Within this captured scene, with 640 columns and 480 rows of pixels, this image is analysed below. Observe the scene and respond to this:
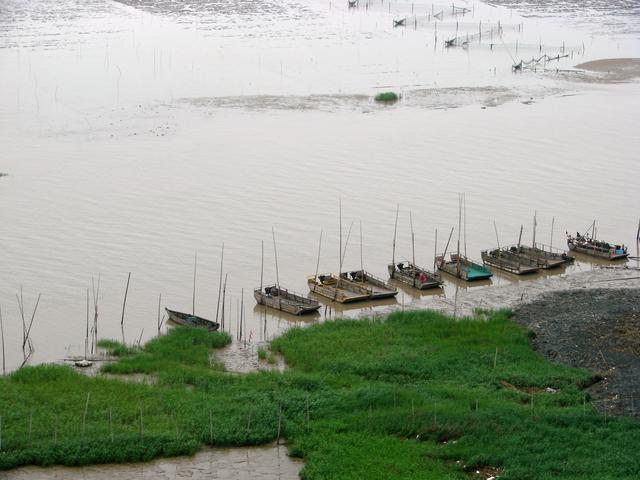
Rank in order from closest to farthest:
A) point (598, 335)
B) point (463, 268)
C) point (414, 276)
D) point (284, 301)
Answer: point (598, 335)
point (284, 301)
point (414, 276)
point (463, 268)

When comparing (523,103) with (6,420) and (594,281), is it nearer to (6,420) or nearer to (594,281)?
(594,281)

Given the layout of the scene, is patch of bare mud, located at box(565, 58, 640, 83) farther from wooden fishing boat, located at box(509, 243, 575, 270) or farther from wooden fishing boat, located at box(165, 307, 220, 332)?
wooden fishing boat, located at box(165, 307, 220, 332)

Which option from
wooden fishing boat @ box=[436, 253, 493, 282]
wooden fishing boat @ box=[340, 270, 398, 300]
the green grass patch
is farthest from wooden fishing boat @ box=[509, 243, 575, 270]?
the green grass patch

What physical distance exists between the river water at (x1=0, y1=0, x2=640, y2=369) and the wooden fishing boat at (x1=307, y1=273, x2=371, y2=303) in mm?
343

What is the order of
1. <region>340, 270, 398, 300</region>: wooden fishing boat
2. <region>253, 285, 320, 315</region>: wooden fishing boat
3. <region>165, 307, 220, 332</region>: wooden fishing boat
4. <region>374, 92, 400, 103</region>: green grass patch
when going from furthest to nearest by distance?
<region>374, 92, 400, 103</region>: green grass patch → <region>340, 270, 398, 300</region>: wooden fishing boat → <region>253, 285, 320, 315</region>: wooden fishing boat → <region>165, 307, 220, 332</region>: wooden fishing boat

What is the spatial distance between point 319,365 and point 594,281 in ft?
34.2

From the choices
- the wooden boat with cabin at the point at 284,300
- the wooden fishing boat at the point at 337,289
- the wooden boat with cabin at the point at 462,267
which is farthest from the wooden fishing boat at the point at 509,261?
the wooden boat with cabin at the point at 284,300

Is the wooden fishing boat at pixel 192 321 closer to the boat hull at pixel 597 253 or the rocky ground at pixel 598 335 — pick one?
the rocky ground at pixel 598 335

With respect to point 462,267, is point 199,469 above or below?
below

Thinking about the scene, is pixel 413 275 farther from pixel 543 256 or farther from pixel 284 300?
pixel 543 256

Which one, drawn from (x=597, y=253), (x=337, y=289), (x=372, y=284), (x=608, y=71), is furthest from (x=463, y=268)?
Result: (x=608, y=71)

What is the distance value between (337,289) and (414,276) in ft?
7.85

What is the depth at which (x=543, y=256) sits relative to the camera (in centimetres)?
3080

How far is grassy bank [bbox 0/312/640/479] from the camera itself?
18172 mm
